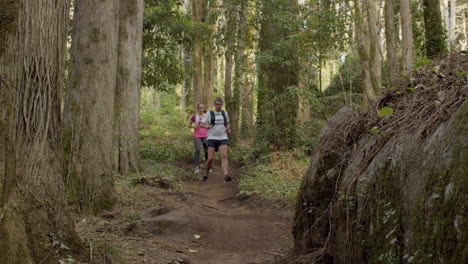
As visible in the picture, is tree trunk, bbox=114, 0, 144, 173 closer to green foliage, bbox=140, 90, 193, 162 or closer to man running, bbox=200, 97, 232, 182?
man running, bbox=200, 97, 232, 182

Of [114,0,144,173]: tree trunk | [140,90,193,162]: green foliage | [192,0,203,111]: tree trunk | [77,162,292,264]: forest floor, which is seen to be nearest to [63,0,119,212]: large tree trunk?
[77,162,292,264]: forest floor

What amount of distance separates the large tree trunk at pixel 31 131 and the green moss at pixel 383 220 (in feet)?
8.95

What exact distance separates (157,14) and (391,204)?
1505cm

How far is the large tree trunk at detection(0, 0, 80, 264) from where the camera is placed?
3543 mm

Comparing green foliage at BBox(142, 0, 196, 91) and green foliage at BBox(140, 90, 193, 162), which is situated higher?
green foliage at BBox(142, 0, 196, 91)

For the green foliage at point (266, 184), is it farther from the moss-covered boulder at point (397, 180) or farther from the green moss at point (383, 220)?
the green moss at point (383, 220)

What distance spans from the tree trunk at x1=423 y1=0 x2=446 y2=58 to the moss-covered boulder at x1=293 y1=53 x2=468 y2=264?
5.84 m

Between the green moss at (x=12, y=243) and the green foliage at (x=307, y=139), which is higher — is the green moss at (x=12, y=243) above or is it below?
below

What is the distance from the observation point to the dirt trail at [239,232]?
6.42 m

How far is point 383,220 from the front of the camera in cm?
343

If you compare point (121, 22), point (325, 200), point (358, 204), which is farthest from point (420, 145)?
point (121, 22)

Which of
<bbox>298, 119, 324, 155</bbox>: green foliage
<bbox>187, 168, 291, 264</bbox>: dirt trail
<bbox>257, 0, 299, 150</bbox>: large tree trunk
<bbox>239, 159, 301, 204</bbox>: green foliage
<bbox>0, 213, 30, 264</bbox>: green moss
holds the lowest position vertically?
<bbox>187, 168, 291, 264</bbox>: dirt trail

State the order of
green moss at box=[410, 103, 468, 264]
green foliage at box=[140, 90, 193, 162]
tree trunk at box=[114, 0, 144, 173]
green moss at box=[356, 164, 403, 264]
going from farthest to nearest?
green foliage at box=[140, 90, 193, 162] < tree trunk at box=[114, 0, 144, 173] < green moss at box=[356, 164, 403, 264] < green moss at box=[410, 103, 468, 264]

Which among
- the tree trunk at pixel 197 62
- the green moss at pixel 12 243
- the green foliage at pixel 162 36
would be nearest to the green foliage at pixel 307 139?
the green foliage at pixel 162 36
